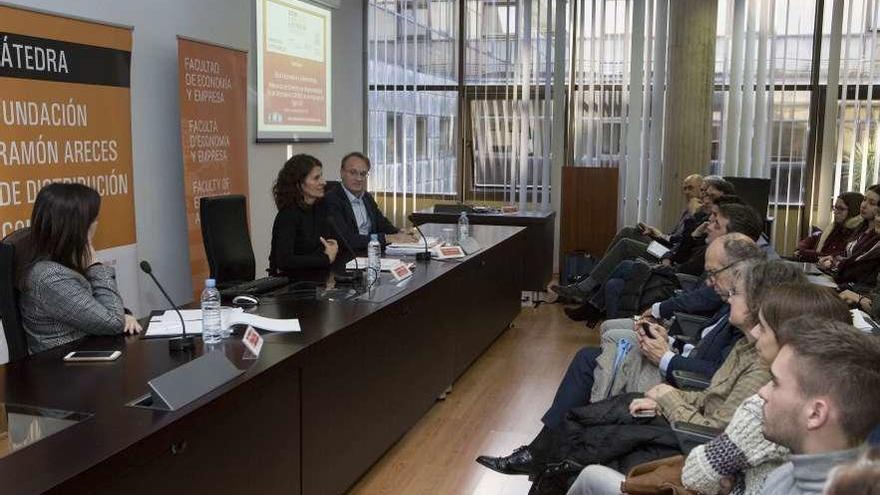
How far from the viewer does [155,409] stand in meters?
1.78

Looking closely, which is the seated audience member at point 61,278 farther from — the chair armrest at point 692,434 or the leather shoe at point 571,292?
the leather shoe at point 571,292

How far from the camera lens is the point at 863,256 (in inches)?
182

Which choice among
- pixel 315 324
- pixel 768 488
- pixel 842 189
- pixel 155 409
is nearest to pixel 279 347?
pixel 315 324

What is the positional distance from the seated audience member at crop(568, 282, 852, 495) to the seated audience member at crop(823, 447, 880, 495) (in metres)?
0.96

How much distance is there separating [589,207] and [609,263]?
1.50 metres

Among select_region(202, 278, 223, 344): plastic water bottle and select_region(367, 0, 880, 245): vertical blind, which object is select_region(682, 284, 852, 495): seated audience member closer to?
select_region(202, 278, 223, 344): plastic water bottle

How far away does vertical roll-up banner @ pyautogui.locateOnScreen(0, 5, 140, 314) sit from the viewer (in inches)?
138

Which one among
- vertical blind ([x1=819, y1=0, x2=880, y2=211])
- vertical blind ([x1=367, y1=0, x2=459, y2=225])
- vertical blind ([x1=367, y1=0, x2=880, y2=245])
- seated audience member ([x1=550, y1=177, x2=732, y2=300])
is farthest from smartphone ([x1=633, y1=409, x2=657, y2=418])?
vertical blind ([x1=367, y1=0, x2=459, y2=225])

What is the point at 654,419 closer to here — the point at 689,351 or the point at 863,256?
the point at 689,351

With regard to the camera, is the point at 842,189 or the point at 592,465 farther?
the point at 842,189

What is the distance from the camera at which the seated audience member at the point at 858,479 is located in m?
0.70

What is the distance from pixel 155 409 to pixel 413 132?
6.16 metres

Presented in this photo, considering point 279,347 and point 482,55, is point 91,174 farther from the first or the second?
point 482,55

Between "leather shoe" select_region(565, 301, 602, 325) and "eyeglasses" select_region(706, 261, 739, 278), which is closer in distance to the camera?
"eyeglasses" select_region(706, 261, 739, 278)
